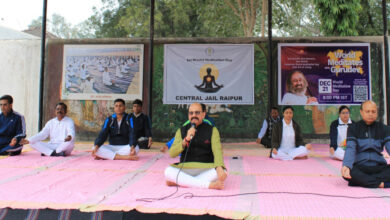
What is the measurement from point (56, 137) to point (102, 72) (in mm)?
2580

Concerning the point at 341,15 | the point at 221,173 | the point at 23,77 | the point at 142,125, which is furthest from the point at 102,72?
the point at 341,15

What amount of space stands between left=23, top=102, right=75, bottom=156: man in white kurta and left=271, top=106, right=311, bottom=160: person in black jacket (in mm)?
3173

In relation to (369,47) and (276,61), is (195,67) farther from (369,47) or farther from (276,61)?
(369,47)

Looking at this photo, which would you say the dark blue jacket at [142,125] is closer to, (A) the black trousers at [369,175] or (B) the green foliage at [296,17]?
(A) the black trousers at [369,175]

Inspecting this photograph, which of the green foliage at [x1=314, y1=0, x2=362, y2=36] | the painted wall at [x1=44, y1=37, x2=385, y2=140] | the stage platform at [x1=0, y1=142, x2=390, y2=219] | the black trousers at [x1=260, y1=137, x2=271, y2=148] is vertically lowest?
the stage platform at [x1=0, y1=142, x2=390, y2=219]

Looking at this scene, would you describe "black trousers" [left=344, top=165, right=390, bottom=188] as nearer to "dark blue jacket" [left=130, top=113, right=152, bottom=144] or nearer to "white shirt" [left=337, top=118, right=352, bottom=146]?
"white shirt" [left=337, top=118, right=352, bottom=146]

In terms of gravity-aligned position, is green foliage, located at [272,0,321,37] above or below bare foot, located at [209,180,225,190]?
above

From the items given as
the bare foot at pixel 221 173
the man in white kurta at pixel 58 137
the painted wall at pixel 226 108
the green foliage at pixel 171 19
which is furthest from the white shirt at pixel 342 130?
the green foliage at pixel 171 19

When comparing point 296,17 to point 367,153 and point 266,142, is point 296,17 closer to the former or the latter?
point 266,142

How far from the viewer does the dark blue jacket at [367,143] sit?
9.64 ft

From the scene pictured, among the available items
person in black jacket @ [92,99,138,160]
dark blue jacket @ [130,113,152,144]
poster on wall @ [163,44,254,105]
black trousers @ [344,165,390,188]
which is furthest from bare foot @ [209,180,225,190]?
poster on wall @ [163,44,254,105]

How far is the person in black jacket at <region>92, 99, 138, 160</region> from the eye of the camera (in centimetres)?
459

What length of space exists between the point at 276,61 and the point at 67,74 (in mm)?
4894

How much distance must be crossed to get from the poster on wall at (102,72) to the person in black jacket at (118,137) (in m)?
2.47
